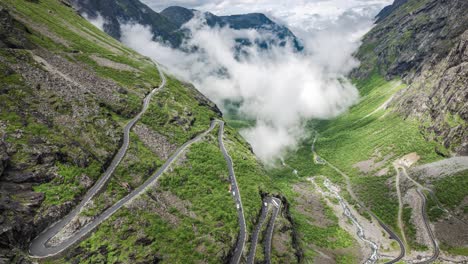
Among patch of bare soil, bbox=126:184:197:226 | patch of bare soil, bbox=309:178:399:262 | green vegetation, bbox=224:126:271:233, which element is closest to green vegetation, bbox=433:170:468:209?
patch of bare soil, bbox=309:178:399:262

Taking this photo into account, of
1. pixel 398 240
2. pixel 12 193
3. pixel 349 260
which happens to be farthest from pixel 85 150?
pixel 398 240

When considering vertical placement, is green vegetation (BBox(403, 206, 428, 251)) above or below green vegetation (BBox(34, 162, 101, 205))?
below

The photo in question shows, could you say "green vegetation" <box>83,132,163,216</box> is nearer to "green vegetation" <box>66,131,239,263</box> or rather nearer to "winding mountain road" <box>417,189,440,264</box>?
"green vegetation" <box>66,131,239,263</box>

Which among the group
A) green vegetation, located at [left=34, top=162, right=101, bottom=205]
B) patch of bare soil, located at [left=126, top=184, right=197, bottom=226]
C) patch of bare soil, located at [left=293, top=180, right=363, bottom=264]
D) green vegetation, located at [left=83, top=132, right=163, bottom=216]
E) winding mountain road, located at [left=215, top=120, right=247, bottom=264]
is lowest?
patch of bare soil, located at [left=293, top=180, right=363, bottom=264]

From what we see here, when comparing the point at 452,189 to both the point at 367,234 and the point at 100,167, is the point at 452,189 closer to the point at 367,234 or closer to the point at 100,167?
the point at 367,234

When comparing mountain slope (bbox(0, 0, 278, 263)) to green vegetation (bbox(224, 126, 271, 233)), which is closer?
mountain slope (bbox(0, 0, 278, 263))

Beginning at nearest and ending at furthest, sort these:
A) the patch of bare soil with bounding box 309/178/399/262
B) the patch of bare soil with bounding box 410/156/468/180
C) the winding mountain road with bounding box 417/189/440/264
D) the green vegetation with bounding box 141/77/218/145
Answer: the green vegetation with bounding box 141/77/218/145 → the winding mountain road with bounding box 417/189/440/264 → the patch of bare soil with bounding box 309/178/399/262 → the patch of bare soil with bounding box 410/156/468/180

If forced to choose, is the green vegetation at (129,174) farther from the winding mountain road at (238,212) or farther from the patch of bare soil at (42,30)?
the patch of bare soil at (42,30)

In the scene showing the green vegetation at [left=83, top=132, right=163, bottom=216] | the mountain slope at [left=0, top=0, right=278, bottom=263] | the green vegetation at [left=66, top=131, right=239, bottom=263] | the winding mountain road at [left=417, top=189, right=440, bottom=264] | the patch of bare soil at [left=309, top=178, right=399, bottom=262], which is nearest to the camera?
the mountain slope at [left=0, top=0, right=278, bottom=263]

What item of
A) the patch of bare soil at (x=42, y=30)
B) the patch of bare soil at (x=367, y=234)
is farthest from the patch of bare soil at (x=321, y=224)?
the patch of bare soil at (x=42, y=30)

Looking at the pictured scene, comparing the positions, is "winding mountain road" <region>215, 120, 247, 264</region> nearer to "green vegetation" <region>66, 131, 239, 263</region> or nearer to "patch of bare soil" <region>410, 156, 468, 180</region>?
"green vegetation" <region>66, 131, 239, 263</region>

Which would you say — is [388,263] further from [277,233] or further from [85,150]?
[85,150]
